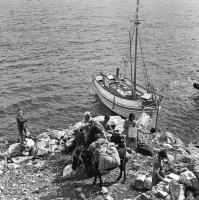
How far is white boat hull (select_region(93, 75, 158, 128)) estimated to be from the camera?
3186cm

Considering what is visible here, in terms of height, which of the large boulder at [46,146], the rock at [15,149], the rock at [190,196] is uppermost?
the rock at [190,196]

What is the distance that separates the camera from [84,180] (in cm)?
1597

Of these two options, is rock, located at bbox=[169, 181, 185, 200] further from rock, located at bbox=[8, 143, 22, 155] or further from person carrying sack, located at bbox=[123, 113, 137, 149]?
rock, located at bbox=[8, 143, 22, 155]

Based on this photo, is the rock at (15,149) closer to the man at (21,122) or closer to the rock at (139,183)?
the man at (21,122)

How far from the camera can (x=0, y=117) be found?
3269cm

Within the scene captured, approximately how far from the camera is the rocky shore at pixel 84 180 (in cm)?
1374

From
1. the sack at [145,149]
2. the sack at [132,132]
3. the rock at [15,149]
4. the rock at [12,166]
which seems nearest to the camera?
the sack at [132,132]

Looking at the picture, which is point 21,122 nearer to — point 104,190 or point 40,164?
point 40,164

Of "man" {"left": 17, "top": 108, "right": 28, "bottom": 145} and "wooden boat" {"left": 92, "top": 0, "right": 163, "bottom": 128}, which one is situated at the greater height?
"man" {"left": 17, "top": 108, "right": 28, "bottom": 145}

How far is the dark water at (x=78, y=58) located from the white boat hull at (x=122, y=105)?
1359 mm

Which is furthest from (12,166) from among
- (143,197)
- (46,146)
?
(143,197)

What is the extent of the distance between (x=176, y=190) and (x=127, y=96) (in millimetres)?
21733

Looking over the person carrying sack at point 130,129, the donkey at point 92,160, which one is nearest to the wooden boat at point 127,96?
the person carrying sack at point 130,129

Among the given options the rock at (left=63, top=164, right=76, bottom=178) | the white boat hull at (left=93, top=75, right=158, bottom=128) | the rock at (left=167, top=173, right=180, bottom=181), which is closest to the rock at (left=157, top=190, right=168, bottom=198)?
the rock at (left=167, top=173, right=180, bottom=181)
